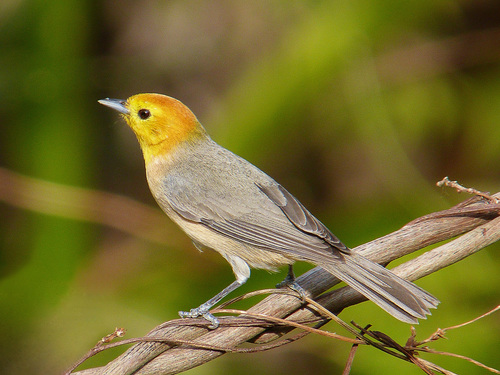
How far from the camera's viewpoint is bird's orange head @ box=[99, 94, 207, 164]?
10.7ft

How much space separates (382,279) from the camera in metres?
2.28

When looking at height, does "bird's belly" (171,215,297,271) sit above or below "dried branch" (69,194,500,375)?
above

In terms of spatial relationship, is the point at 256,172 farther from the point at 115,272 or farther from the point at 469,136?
the point at 469,136

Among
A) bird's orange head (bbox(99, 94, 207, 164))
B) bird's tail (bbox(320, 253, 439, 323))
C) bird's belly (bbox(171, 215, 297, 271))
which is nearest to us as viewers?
bird's tail (bbox(320, 253, 439, 323))

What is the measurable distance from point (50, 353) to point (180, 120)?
1.68 m

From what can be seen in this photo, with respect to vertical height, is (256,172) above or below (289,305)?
above

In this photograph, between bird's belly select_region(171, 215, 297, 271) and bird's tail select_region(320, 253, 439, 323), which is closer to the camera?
bird's tail select_region(320, 253, 439, 323)

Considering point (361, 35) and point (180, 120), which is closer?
point (180, 120)

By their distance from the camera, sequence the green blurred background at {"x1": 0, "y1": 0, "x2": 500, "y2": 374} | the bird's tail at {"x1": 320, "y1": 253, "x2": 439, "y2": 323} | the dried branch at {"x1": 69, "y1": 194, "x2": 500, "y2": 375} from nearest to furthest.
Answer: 1. the dried branch at {"x1": 69, "y1": 194, "x2": 500, "y2": 375}
2. the bird's tail at {"x1": 320, "y1": 253, "x2": 439, "y2": 323}
3. the green blurred background at {"x1": 0, "y1": 0, "x2": 500, "y2": 374}

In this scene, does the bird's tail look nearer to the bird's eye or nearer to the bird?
the bird

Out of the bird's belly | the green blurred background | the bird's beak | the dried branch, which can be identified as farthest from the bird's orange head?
the dried branch

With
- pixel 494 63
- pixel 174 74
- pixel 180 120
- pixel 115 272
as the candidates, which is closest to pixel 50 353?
pixel 115 272

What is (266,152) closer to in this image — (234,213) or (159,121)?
(159,121)

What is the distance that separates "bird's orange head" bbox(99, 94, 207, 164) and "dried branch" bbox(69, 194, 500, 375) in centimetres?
135
